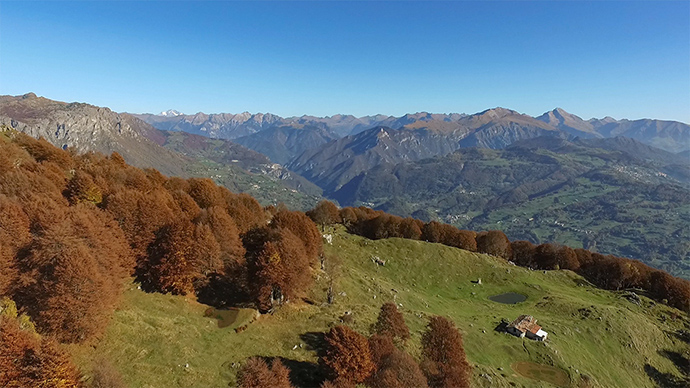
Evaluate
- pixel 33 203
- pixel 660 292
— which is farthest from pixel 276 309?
pixel 660 292

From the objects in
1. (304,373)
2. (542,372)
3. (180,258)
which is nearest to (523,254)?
(542,372)

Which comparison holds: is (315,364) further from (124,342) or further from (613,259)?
(613,259)

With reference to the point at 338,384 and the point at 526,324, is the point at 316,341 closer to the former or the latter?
the point at 338,384

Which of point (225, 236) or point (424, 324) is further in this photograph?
point (424, 324)

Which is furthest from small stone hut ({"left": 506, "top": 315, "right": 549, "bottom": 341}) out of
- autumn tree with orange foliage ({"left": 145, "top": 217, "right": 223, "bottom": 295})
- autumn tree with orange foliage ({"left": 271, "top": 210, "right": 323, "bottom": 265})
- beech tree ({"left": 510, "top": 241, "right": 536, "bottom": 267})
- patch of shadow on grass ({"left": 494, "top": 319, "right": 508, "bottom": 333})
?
beech tree ({"left": 510, "top": 241, "right": 536, "bottom": 267})

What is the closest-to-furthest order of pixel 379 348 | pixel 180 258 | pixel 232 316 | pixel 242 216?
1. pixel 379 348
2. pixel 232 316
3. pixel 180 258
4. pixel 242 216

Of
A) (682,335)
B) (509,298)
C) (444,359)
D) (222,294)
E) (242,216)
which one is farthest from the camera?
(509,298)

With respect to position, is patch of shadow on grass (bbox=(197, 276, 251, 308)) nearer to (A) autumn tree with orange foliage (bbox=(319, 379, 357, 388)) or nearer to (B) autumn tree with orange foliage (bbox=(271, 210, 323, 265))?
(B) autumn tree with orange foliage (bbox=(271, 210, 323, 265))
